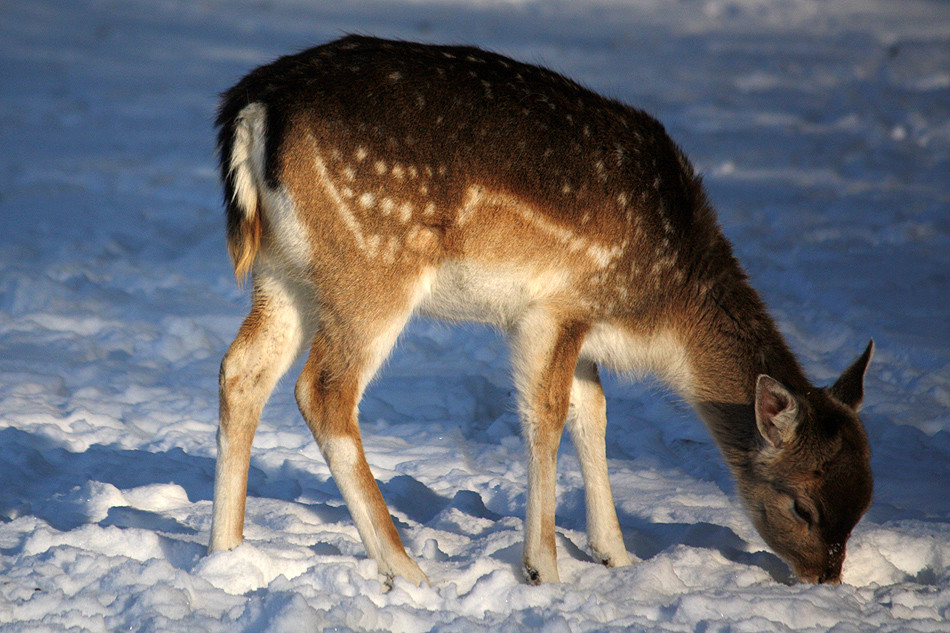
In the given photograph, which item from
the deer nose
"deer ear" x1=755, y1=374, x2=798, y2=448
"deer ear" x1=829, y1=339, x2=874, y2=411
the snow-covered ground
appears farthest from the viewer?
"deer ear" x1=829, y1=339, x2=874, y2=411

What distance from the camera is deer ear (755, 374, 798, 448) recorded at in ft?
12.2

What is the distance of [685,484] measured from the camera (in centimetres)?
489

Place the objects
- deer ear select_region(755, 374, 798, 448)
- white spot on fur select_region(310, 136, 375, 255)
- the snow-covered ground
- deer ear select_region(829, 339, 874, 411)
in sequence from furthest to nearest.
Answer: deer ear select_region(829, 339, 874, 411), deer ear select_region(755, 374, 798, 448), white spot on fur select_region(310, 136, 375, 255), the snow-covered ground

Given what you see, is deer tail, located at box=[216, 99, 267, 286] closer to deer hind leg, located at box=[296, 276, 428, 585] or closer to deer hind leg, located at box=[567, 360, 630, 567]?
deer hind leg, located at box=[296, 276, 428, 585]

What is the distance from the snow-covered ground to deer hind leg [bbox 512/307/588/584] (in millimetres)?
330

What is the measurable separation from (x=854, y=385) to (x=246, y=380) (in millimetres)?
2543

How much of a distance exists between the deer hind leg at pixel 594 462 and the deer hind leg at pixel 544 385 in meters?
0.35

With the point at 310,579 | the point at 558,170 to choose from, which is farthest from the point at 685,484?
the point at 310,579

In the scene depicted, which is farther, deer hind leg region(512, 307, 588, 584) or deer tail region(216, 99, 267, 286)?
deer hind leg region(512, 307, 588, 584)

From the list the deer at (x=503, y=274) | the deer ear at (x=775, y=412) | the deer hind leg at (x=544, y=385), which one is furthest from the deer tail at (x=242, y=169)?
the deer ear at (x=775, y=412)

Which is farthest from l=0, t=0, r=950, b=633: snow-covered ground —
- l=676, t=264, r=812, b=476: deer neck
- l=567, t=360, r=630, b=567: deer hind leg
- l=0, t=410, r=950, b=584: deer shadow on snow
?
l=676, t=264, r=812, b=476: deer neck

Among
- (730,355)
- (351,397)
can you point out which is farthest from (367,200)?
(730,355)

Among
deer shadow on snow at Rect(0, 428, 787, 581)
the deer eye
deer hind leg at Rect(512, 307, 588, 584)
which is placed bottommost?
deer shadow on snow at Rect(0, 428, 787, 581)

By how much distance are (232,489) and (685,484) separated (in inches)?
92.5
